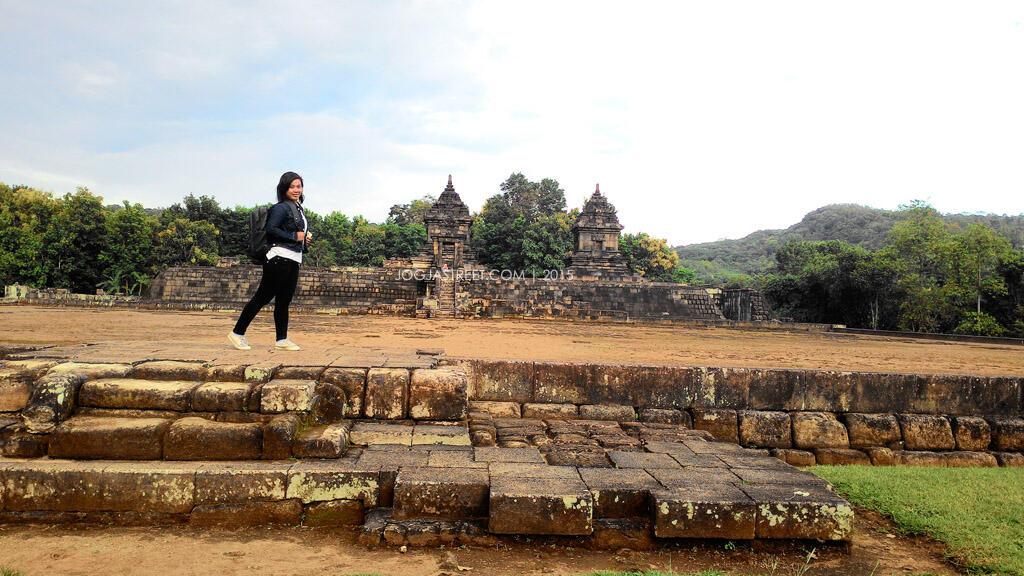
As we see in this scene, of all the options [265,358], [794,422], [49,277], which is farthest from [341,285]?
[49,277]

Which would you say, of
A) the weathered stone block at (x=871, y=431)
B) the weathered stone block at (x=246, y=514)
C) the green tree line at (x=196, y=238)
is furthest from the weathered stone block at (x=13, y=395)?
the green tree line at (x=196, y=238)

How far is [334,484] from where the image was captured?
301cm

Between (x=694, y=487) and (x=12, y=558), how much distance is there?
3.43 m

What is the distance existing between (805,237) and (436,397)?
91168 millimetres

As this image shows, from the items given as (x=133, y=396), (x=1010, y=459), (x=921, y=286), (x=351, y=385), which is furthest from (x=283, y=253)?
(x=921, y=286)

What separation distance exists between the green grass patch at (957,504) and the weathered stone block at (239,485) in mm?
3744

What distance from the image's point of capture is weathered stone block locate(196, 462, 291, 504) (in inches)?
117

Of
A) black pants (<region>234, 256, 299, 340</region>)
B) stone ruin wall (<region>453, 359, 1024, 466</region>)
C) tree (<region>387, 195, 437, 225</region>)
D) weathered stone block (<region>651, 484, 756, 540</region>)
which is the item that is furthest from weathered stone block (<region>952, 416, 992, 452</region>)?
tree (<region>387, 195, 437, 225</region>)

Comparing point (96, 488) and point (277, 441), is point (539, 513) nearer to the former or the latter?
point (277, 441)

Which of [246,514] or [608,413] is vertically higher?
[608,413]

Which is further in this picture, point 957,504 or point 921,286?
point 921,286

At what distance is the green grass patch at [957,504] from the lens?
289cm

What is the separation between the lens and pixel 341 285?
18312 mm

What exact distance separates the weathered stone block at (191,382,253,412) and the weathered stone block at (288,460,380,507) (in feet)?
2.55
